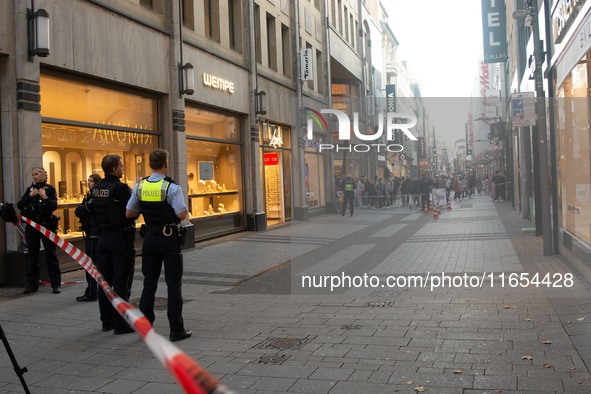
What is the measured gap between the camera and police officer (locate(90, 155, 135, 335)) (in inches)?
231

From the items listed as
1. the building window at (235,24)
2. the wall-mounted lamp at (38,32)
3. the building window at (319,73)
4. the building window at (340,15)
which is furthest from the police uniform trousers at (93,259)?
the building window at (340,15)

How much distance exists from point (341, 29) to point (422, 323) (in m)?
25.9

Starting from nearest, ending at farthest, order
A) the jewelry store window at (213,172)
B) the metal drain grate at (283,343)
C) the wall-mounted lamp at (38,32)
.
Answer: the metal drain grate at (283,343)
the wall-mounted lamp at (38,32)
the jewelry store window at (213,172)

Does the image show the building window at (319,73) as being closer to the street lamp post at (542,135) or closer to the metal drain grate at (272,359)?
the street lamp post at (542,135)

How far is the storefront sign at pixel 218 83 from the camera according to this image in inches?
582

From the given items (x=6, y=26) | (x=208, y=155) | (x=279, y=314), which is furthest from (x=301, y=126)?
(x=279, y=314)

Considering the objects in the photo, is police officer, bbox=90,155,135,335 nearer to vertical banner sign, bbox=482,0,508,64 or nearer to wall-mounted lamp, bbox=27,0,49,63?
wall-mounted lamp, bbox=27,0,49,63

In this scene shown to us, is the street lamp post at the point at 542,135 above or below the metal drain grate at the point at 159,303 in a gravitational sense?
above

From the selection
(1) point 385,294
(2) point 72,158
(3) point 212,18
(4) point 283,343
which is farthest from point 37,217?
(3) point 212,18

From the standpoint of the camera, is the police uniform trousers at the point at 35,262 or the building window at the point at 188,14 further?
the building window at the point at 188,14

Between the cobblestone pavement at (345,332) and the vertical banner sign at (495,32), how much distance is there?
17.1 m

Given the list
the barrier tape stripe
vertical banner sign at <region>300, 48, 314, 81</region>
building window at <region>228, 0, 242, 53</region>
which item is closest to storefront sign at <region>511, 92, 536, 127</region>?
building window at <region>228, 0, 242, 53</region>

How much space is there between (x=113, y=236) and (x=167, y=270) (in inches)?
34.3

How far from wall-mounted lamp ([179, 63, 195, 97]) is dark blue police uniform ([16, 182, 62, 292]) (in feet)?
18.9
